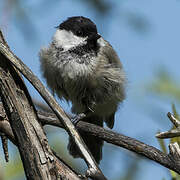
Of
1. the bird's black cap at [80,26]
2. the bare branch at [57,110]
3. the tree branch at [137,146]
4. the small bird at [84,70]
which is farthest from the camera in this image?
the bird's black cap at [80,26]

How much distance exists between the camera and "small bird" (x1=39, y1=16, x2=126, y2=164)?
285 centimetres

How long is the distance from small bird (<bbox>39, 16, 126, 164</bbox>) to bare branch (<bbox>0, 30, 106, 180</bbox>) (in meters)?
1.45

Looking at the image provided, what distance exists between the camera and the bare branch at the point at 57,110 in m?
1.12

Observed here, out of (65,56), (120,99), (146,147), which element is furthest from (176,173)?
(120,99)

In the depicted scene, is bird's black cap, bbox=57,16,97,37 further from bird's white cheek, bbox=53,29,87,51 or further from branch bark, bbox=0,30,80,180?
branch bark, bbox=0,30,80,180

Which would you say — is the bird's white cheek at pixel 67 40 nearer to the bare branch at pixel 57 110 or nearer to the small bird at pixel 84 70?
the small bird at pixel 84 70

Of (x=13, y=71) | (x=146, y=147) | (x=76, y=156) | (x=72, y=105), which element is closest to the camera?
A: (x=13, y=71)

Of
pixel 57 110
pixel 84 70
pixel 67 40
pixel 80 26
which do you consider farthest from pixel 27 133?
pixel 80 26

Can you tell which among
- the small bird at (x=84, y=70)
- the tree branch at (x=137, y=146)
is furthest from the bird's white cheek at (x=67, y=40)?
the tree branch at (x=137, y=146)

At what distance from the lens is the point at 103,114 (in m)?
3.45

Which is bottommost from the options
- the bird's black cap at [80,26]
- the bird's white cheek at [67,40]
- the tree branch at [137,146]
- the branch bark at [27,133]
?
the tree branch at [137,146]

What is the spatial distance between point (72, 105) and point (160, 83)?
133 centimetres

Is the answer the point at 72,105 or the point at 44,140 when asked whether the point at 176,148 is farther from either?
the point at 72,105

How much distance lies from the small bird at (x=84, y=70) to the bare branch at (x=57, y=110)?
145 centimetres
